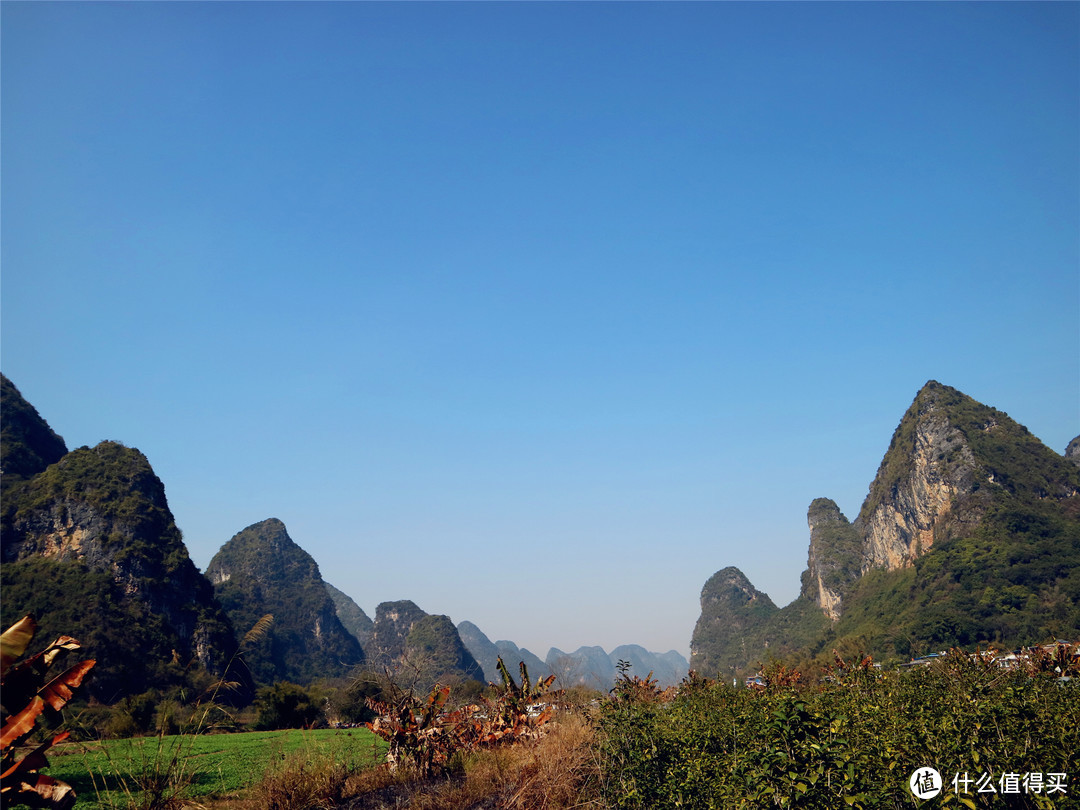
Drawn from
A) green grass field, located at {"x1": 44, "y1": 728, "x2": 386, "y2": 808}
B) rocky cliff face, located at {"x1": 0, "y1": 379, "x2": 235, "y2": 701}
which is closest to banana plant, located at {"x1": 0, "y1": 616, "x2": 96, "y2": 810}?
green grass field, located at {"x1": 44, "y1": 728, "x2": 386, "y2": 808}

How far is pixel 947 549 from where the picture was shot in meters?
82.2

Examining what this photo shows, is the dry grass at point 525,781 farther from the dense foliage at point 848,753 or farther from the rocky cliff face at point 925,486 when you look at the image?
the rocky cliff face at point 925,486

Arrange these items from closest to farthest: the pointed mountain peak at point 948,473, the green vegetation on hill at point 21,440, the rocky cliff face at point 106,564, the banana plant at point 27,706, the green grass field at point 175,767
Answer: the banana plant at point 27,706
the green grass field at point 175,767
the rocky cliff face at point 106,564
the green vegetation on hill at point 21,440
the pointed mountain peak at point 948,473

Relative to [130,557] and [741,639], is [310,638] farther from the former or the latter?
[741,639]

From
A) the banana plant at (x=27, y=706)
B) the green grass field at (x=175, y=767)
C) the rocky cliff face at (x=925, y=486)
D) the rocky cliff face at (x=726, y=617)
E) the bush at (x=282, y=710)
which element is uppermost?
the rocky cliff face at (x=925, y=486)

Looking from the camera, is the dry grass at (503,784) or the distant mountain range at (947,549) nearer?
the dry grass at (503,784)

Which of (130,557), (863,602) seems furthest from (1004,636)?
(130,557)

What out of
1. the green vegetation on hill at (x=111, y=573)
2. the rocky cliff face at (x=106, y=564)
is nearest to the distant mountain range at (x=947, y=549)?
the green vegetation on hill at (x=111, y=573)

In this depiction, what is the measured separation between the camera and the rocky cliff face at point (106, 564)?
45938 millimetres

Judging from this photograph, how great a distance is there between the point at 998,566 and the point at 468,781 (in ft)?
267

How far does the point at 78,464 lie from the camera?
205 feet

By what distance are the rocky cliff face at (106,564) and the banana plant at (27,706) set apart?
158 feet

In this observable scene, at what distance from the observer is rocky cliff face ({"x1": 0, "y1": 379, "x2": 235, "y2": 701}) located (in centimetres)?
4594

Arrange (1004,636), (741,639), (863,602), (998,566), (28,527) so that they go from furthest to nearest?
1. (741,639)
2. (863,602)
3. (998,566)
4. (1004,636)
5. (28,527)
